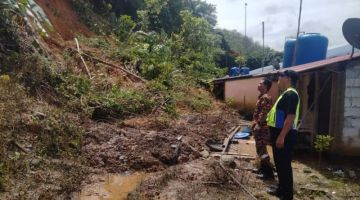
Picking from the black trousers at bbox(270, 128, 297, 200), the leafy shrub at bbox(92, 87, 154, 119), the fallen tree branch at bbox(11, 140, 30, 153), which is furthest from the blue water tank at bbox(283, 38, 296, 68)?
the fallen tree branch at bbox(11, 140, 30, 153)

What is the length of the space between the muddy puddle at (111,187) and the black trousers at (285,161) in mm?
2193

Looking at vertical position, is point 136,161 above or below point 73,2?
below

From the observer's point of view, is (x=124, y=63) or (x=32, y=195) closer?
(x=32, y=195)

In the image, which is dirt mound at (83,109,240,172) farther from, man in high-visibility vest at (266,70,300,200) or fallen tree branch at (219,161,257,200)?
man in high-visibility vest at (266,70,300,200)

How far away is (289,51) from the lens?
46.6 feet

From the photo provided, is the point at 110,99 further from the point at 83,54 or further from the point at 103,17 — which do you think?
the point at 103,17

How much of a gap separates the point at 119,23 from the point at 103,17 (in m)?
1.04

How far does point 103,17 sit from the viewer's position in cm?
1948

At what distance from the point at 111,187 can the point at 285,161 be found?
2.66 meters

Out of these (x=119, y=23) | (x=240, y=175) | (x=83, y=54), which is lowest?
(x=240, y=175)

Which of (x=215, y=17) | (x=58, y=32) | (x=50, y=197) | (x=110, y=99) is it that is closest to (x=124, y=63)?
(x=58, y=32)

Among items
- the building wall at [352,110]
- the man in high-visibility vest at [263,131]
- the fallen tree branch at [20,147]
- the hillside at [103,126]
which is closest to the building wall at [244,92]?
the hillside at [103,126]

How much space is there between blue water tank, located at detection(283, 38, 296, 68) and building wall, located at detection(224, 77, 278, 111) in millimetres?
1732

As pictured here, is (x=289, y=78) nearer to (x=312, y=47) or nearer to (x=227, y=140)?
(x=227, y=140)
